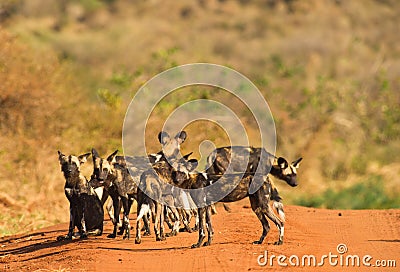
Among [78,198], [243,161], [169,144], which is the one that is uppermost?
[169,144]

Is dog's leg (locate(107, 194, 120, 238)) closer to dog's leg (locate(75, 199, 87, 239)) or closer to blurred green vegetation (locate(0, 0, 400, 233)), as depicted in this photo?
dog's leg (locate(75, 199, 87, 239))

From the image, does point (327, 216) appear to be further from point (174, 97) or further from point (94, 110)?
point (174, 97)

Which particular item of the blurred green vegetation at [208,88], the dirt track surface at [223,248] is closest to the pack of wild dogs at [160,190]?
the dirt track surface at [223,248]

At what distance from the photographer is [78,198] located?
455 inches

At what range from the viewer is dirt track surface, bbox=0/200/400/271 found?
30.9 ft

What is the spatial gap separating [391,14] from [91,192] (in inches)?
1916

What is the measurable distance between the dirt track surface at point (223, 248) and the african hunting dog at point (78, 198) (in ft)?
0.95

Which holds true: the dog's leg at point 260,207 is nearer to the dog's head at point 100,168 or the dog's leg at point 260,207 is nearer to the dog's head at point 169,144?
the dog's head at point 169,144

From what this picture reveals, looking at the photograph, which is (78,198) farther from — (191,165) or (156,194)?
(191,165)

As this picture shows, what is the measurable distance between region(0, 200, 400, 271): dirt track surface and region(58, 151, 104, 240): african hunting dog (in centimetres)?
29

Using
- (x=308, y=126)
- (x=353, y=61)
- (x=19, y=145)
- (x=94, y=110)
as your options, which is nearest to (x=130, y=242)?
(x=19, y=145)

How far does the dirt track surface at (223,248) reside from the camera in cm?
943

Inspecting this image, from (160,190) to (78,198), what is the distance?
1204mm

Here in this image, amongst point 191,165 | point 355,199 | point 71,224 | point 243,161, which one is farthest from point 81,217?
point 355,199
